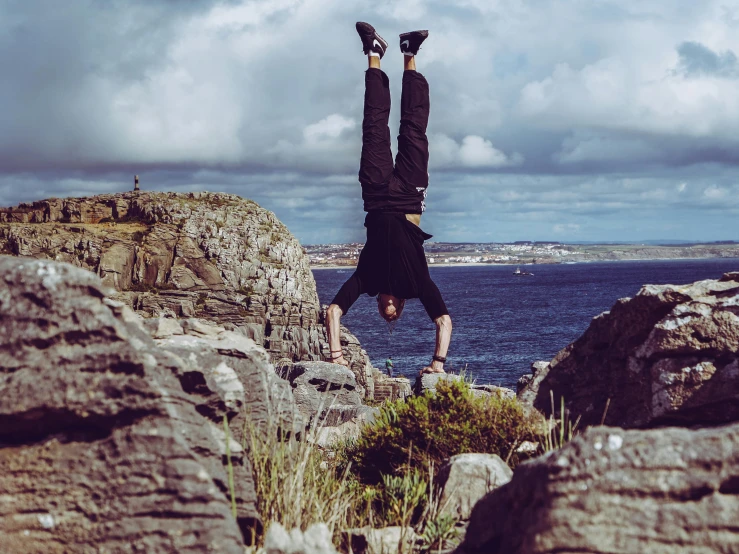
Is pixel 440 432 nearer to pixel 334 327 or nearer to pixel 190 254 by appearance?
pixel 334 327

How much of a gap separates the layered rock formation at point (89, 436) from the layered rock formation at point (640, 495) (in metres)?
1.91

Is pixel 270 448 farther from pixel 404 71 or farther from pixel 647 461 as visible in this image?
pixel 404 71

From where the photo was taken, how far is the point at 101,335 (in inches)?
200

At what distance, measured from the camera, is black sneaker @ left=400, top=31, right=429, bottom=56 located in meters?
10.8

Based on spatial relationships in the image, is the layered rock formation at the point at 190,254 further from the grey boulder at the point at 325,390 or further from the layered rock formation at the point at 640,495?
the layered rock formation at the point at 640,495

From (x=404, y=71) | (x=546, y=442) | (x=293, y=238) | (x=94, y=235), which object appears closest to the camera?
(x=546, y=442)

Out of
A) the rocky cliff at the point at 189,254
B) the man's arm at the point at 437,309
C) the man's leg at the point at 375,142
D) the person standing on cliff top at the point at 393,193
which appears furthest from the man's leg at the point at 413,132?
the rocky cliff at the point at 189,254

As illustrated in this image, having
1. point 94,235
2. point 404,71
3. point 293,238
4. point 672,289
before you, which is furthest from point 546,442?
point 293,238

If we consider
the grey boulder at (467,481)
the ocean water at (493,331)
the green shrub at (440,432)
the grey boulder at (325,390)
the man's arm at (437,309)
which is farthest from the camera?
the ocean water at (493,331)

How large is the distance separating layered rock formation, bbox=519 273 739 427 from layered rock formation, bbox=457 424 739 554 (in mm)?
2358

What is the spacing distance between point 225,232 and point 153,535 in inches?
5024

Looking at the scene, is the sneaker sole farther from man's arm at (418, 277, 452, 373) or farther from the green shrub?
the green shrub

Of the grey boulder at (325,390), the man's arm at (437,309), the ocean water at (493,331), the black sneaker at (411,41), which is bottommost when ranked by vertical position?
the ocean water at (493,331)

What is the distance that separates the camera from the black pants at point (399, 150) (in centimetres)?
1083
